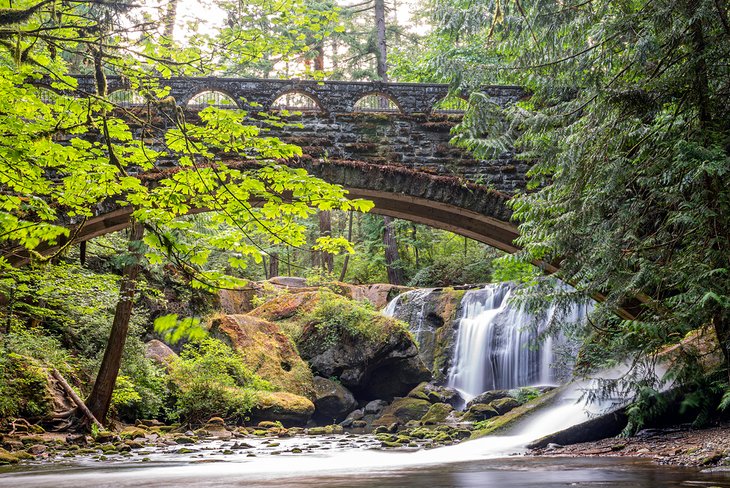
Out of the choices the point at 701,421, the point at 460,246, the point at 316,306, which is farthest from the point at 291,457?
the point at 460,246

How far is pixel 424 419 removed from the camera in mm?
13055

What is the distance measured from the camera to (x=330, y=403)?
14500 mm

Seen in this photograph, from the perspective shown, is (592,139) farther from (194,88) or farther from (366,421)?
(366,421)

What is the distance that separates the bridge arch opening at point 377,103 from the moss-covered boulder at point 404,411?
636 centimetres

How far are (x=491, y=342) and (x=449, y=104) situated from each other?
8.40 m

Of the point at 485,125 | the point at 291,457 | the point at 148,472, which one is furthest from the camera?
the point at 485,125

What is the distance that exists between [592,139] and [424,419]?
7605 mm

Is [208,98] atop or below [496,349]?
atop

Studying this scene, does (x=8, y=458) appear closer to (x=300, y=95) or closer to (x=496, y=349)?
(x=300, y=95)

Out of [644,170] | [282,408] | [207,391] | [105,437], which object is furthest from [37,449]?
[644,170]

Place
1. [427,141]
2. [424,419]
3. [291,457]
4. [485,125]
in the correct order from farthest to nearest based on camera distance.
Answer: [424,419], [427,141], [485,125], [291,457]

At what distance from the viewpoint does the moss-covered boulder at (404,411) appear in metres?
13.7

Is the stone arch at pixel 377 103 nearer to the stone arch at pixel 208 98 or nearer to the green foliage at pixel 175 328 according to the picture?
Answer: the stone arch at pixel 208 98

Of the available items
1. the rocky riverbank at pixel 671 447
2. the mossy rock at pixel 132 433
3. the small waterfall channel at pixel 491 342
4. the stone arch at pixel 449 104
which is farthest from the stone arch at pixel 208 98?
the small waterfall channel at pixel 491 342
